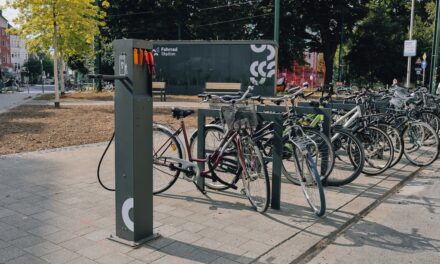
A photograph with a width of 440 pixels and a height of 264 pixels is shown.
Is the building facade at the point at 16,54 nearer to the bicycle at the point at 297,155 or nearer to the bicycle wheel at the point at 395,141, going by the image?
the bicycle wheel at the point at 395,141

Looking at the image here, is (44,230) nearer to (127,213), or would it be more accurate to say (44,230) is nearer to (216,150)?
(127,213)

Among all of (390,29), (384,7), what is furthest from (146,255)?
(384,7)

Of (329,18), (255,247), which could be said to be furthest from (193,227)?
(329,18)

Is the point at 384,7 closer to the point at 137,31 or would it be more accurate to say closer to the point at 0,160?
the point at 137,31

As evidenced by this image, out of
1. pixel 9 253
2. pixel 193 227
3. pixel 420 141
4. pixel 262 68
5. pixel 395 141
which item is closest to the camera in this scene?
pixel 9 253

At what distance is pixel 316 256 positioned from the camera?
3.73m

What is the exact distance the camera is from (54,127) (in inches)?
425

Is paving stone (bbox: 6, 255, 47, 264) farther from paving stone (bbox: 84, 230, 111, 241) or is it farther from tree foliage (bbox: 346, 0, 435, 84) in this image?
tree foliage (bbox: 346, 0, 435, 84)

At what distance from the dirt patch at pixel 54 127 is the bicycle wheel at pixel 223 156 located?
12.5 feet

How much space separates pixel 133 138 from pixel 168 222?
3.73 ft

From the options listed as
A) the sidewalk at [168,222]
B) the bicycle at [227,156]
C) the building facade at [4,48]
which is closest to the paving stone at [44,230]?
the sidewalk at [168,222]

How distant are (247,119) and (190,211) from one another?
113 cm

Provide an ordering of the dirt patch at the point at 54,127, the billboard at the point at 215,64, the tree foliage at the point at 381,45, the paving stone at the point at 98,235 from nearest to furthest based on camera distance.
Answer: the paving stone at the point at 98,235, the dirt patch at the point at 54,127, the billboard at the point at 215,64, the tree foliage at the point at 381,45

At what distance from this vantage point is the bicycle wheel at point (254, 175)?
4633 mm
